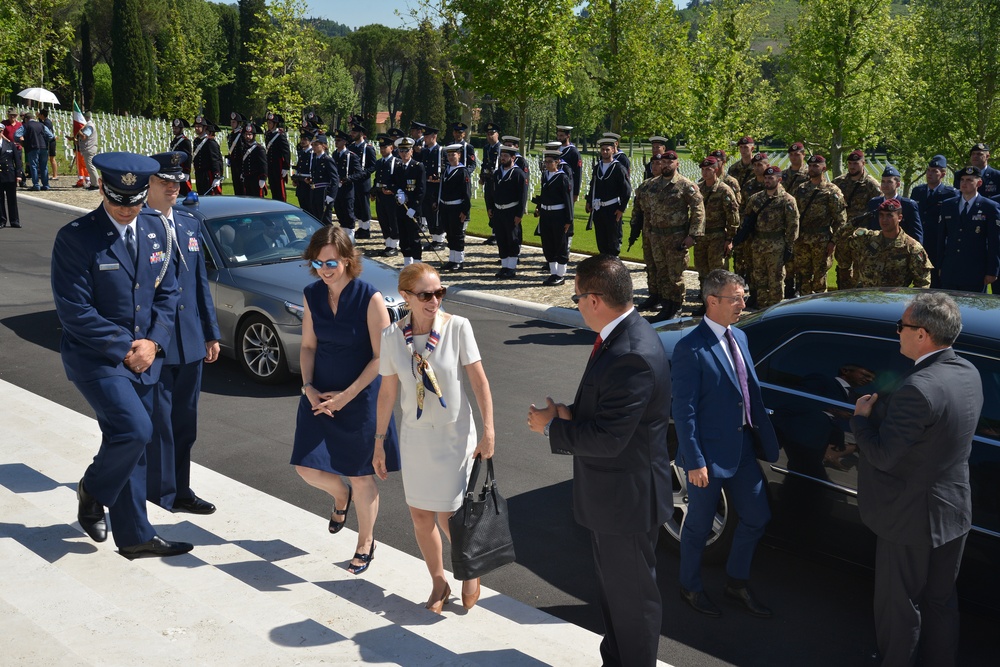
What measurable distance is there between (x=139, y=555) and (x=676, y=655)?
2.86 metres

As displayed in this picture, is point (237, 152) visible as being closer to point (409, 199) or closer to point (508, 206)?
point (409, 199)

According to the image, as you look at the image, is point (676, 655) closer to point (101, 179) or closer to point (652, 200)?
point (101, 179)

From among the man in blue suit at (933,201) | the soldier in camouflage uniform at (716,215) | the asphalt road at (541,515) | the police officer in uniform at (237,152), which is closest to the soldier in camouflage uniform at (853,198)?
the man in blue suit at (933,201)

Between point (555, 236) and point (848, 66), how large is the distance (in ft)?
77.1

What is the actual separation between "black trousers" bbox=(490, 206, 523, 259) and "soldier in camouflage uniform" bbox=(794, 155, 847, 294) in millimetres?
4295

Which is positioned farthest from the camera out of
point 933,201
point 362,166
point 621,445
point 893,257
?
point 362,166

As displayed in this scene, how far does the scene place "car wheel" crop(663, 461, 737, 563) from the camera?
5.53 metres

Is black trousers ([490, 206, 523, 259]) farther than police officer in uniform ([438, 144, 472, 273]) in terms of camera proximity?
No

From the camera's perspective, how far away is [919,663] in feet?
14.4

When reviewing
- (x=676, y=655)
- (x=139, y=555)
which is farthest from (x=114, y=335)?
(x=676, y=655)

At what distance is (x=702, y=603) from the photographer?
16.7 feet

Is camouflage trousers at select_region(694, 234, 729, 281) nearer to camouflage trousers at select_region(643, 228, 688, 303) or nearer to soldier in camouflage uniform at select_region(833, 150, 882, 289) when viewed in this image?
camouflage trousers at select_region(643, 228, 688, 303)

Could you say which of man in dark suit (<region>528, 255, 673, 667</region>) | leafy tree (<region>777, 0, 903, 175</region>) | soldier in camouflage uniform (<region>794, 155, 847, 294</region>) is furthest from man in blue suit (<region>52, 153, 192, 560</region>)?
leafy tree (<region>777, 0, 903, 175</region>)

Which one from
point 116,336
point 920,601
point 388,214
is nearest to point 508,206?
point 388,214
